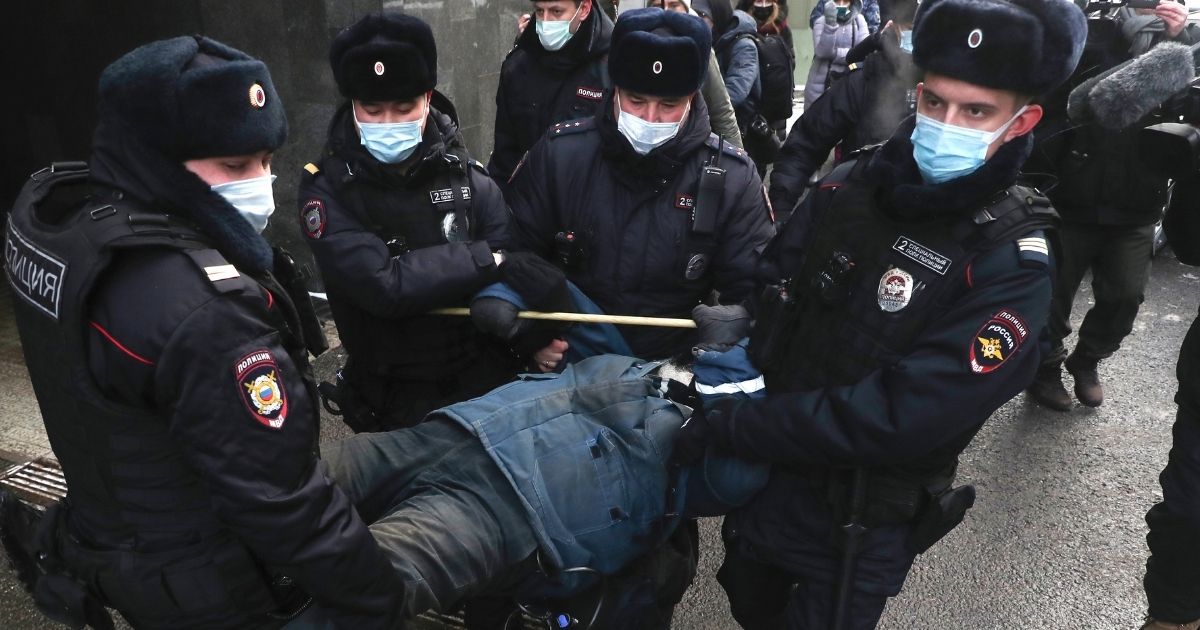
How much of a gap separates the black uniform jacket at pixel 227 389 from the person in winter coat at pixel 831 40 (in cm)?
731

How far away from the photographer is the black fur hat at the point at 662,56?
2818mm

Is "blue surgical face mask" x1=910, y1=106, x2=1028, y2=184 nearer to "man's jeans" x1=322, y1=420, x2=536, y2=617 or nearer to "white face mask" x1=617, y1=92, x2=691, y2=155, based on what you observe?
"white face mask" x1=617, y1=92, x2=691, y2=155

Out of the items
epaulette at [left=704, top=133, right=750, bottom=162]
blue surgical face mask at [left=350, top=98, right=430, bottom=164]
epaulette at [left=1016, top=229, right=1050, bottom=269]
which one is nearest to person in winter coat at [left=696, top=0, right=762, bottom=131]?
epaulette at [left=704, top=133, right=750, bottom=162]

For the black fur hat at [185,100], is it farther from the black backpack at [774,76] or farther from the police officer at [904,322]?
the black backpack at [774,76]

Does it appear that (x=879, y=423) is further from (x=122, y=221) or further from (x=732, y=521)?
(x=122, y=221)

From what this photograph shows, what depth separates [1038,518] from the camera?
389 cm

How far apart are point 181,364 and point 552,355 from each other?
1.47 meters

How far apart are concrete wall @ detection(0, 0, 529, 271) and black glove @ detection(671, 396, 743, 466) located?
3.64m

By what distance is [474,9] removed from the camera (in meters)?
5.87

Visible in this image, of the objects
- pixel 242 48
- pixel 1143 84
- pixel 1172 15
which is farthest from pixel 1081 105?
pixel 242 48

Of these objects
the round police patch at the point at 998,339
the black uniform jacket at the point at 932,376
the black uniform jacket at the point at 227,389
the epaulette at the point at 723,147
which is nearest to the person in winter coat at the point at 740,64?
the epaulette at the point at 723,147

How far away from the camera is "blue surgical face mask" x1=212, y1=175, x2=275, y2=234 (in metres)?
1.82

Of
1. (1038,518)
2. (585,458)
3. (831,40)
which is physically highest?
(585,458)

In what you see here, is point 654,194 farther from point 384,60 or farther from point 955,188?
point 955,188
